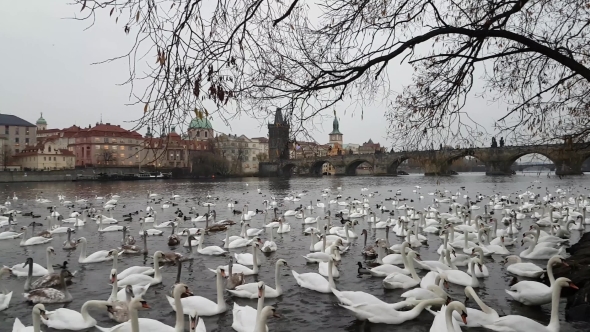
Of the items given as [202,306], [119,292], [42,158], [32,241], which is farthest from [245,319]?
[42,158]

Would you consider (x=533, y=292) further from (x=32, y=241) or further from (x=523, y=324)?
(x=32, y=241)

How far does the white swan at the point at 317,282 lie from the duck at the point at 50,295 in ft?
16.4

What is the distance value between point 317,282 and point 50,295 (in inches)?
222

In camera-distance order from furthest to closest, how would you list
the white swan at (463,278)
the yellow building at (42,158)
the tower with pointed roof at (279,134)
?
the yellow building at (42,158) < the white swan at (463,278) < the tower with pointed roof at (279,134)

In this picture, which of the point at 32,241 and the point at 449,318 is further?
the point at 32,241

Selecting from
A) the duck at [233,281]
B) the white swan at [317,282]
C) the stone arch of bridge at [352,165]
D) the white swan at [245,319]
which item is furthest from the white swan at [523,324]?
the stone arch of bridge at [352,165]

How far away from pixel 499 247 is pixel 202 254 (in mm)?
9241

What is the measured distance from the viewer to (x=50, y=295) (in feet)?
31.0

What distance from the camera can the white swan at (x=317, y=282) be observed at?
998 cm

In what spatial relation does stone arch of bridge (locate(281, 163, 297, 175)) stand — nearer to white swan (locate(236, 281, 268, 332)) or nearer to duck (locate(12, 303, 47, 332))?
white swan (locate(236, 281, 268, 332))

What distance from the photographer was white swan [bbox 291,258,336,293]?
998 centimetres

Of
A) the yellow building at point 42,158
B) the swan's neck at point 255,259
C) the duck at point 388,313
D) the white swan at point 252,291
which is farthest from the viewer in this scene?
the yellow building at point 42,158

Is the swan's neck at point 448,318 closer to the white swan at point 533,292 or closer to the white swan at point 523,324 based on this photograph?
the white swan at point 523,324

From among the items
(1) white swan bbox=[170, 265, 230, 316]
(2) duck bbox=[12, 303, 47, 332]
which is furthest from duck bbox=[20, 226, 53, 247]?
(1) white swan bbox=[170, 265, 230, 316]
